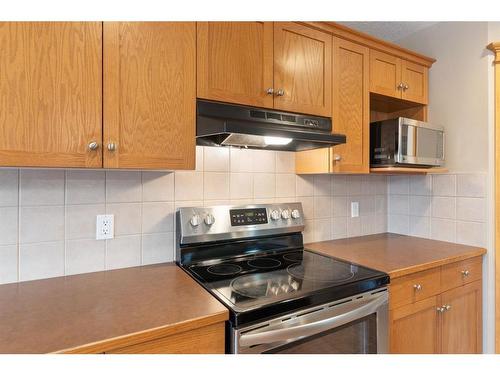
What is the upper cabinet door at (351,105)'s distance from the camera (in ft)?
5.53

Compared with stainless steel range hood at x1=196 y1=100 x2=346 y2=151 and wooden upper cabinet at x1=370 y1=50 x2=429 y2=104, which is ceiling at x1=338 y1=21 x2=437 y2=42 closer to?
wooden upper cabinet at x1=370 y1=50 x2=429 y2=104

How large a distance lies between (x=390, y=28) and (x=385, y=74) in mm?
503

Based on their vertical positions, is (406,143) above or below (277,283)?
above

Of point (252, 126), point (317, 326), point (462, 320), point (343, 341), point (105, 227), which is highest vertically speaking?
point (252, 126)

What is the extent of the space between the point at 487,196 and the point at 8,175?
248 centimetres

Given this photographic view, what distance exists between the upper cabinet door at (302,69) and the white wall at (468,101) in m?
0.95

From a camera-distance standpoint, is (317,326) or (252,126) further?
(252,126)

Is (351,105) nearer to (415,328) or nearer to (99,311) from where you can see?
(415,328)

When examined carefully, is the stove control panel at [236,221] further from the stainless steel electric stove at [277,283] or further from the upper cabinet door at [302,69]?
the upper cabinet door at [302,69]

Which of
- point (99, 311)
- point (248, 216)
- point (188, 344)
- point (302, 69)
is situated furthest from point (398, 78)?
point (99, 311)

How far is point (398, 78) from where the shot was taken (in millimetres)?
1935

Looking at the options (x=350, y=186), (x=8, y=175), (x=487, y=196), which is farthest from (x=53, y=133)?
(x=487, y=196)

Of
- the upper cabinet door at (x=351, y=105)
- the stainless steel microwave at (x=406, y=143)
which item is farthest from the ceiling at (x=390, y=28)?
the stainless steel microwave at (x=406, y=143)

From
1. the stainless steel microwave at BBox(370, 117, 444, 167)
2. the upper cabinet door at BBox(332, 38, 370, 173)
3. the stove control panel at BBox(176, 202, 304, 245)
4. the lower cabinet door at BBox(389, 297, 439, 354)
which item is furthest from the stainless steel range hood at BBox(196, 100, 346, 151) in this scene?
the lower cabinet door at BBox(389, 297, 439, 354)
